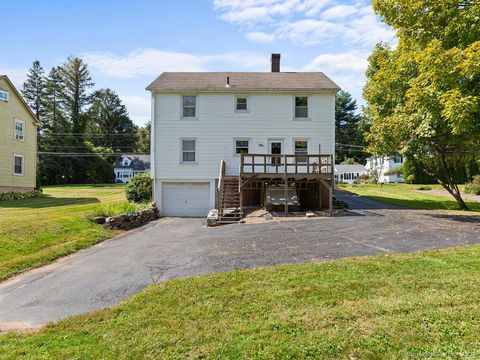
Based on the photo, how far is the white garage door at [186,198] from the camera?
66.7 ft

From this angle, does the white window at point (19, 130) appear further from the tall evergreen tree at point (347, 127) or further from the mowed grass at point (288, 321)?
the tall evergreen tree at point (347, 127)

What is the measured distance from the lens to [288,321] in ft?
15.7

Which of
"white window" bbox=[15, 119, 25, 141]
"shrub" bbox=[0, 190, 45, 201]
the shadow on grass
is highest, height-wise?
"white window" bbox=[15, 119, 25, 141]

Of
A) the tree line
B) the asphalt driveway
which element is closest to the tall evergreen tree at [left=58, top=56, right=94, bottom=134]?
the tree line

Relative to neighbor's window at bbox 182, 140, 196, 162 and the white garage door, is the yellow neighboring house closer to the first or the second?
the white garage door

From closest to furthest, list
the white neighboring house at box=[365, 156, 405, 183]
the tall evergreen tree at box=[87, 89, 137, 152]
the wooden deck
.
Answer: the wooden deck, the white neighboring house at box=[365, 156, 405, 183], the tall evergreen tree at box=[87, 89, 137, 152]

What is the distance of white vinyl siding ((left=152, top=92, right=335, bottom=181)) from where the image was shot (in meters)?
20.1

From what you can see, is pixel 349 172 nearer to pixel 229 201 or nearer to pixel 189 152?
pixel 189 152

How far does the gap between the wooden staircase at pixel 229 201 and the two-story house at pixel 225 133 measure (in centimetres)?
83

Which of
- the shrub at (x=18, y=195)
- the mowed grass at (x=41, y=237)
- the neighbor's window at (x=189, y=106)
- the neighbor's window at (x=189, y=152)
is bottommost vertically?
the mowed grass at (x=41, y=237)

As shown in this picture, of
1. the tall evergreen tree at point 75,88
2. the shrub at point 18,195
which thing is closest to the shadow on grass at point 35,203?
the shrub at point 18,195

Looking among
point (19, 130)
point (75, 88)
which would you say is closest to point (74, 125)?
point (75, 88)

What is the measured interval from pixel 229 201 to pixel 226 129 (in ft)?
14.6

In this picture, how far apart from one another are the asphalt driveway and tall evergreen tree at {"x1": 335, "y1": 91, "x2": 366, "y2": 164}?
56.2m
